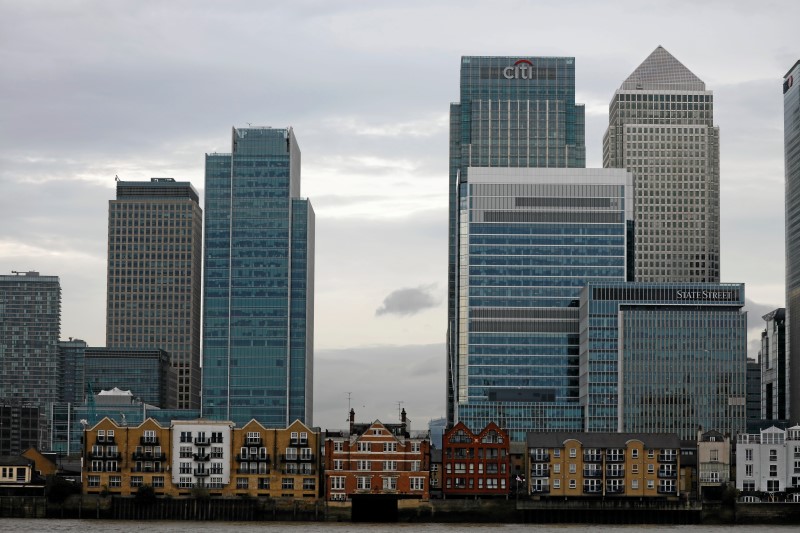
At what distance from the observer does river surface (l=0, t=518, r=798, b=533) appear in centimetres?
17425

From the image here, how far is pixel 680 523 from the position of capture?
655 feet

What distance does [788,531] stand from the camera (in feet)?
600

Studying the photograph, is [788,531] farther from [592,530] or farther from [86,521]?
[86,521]

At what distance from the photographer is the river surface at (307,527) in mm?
174250

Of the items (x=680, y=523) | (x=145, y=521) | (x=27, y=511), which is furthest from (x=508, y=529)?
(x=27, y=511)

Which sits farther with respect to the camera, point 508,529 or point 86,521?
point 86,521

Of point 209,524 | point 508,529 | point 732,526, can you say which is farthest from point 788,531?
point 209,524

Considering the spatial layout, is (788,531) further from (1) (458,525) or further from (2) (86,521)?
(2) (86,521)

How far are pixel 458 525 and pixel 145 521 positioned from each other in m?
39.3

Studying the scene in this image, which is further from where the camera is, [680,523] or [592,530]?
[680,523]

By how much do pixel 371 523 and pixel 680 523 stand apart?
40110 mm

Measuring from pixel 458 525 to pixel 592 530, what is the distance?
18218 millimetres

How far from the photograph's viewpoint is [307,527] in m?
185

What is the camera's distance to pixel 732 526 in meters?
196
